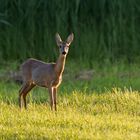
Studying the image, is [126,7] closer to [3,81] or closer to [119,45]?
[119,45]

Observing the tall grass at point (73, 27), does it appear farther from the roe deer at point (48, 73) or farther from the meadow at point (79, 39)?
the roe deer at point (48, 73)

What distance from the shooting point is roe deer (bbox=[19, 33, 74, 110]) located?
1069 cm

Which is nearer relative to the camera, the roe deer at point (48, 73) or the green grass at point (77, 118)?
the green grass at point (77, 118)

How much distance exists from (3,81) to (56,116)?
4974mm

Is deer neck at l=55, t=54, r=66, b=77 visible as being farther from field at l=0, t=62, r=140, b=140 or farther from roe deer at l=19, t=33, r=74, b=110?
field at l=0, t=62, r=140, b=140

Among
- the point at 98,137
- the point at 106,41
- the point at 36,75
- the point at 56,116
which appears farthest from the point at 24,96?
the point at 106,41

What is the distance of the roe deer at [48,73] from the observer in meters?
10.7

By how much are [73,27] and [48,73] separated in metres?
5.81

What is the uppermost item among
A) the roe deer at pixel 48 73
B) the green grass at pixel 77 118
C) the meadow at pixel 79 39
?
the meadow at pixel 79 39

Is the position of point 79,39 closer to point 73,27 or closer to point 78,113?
point 73,27

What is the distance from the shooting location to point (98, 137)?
338 inches

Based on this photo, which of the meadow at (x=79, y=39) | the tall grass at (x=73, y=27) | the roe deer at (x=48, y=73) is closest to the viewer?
the roe deer at (x=48, y=73)

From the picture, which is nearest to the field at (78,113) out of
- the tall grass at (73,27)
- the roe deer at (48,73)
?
the roe deer at (48,73)

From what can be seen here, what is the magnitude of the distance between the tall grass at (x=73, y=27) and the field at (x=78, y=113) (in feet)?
6.77
